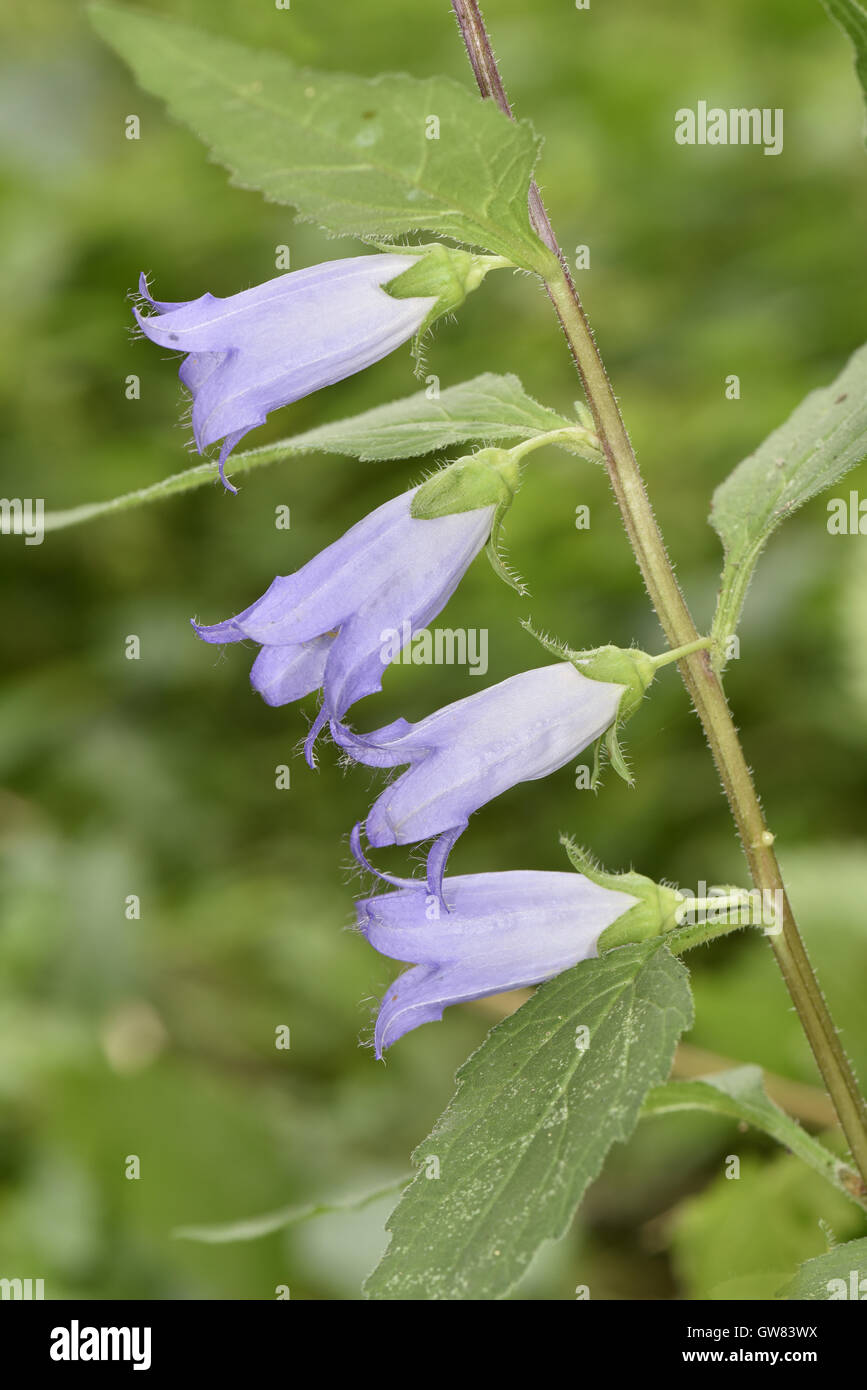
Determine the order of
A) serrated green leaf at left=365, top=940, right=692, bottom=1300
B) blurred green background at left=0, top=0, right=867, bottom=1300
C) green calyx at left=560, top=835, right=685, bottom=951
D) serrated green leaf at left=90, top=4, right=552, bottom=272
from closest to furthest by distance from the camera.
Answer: serrated green leaf at left=90, top=4, right=552, bottom=272 → serrated green leaf at left=365, top=940, right=692, bottom=1300 → green calyx at left=560, top=835, right=685, bottom=951 → blurred green background at left=0, top=0, right=867, bottom=1300

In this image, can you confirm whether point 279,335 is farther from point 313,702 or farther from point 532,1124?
point 313,702

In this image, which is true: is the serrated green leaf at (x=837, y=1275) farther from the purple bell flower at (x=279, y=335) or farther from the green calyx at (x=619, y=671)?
the purple bell flower at (x=279, y=335)

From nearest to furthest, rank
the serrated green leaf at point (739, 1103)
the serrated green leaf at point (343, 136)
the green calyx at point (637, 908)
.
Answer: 1. the serrated green leaf at point (343, 136)
2. the green calyx at point (637, 908)
3. the serrated green leaf at point (739, 1103)

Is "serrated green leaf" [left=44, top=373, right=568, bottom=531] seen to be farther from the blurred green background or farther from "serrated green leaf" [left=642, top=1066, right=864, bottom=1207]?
the blurred green background

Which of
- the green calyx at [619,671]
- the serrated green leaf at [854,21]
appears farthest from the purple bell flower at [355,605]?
the serrated green leaf at [854,21]

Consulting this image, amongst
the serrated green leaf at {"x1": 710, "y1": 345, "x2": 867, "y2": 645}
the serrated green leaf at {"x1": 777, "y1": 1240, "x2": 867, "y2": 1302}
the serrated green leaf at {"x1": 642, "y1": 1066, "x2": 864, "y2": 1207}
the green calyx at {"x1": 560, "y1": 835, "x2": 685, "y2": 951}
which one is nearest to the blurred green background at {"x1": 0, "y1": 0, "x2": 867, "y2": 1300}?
the serrated green leaf at {"x1": 642, "y1": 1066, "x2": 864, "y2": 1207}
